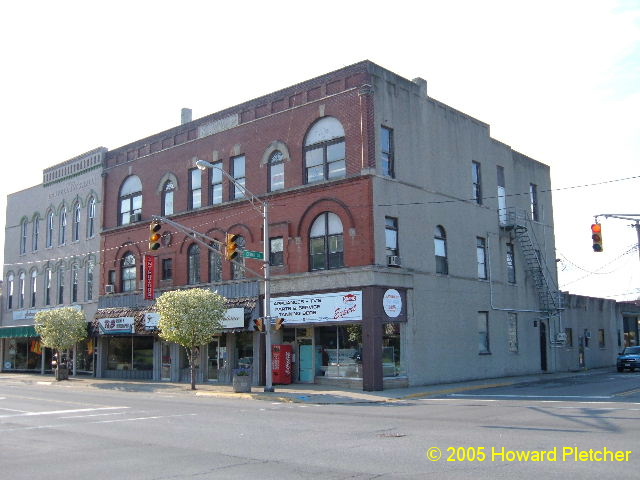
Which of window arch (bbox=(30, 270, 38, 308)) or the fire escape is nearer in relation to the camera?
the fire escape

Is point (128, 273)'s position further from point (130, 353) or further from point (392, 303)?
point (392, 303)

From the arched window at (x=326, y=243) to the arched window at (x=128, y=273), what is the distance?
14642 millimetres

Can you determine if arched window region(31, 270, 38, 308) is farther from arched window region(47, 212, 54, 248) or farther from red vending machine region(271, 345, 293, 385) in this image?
red vending machine region(271, 345, 293, 385)

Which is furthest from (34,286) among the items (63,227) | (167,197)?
(167,197)

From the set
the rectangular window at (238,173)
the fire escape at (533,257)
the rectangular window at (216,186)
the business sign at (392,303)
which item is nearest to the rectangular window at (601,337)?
the fire escape at (533,257)

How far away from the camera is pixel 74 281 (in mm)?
44562

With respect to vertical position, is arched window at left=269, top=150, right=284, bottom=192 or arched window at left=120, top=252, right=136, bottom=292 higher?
arched window at left=269, top=150, right=284, bottom=192

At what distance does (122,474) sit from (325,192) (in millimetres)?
20534

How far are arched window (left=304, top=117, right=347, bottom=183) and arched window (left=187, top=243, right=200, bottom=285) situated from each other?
356 inches

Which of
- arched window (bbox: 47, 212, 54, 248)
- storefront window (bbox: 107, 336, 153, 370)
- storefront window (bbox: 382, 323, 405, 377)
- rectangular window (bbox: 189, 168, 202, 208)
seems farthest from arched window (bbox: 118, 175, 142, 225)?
storefront window (bbox: 382, 323, 405, 377)

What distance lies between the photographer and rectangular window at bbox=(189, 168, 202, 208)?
119 feet

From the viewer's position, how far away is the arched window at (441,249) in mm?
31859

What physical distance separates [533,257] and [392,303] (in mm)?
14212

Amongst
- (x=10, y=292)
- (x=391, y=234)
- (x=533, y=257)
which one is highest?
(x=391, y=234)
